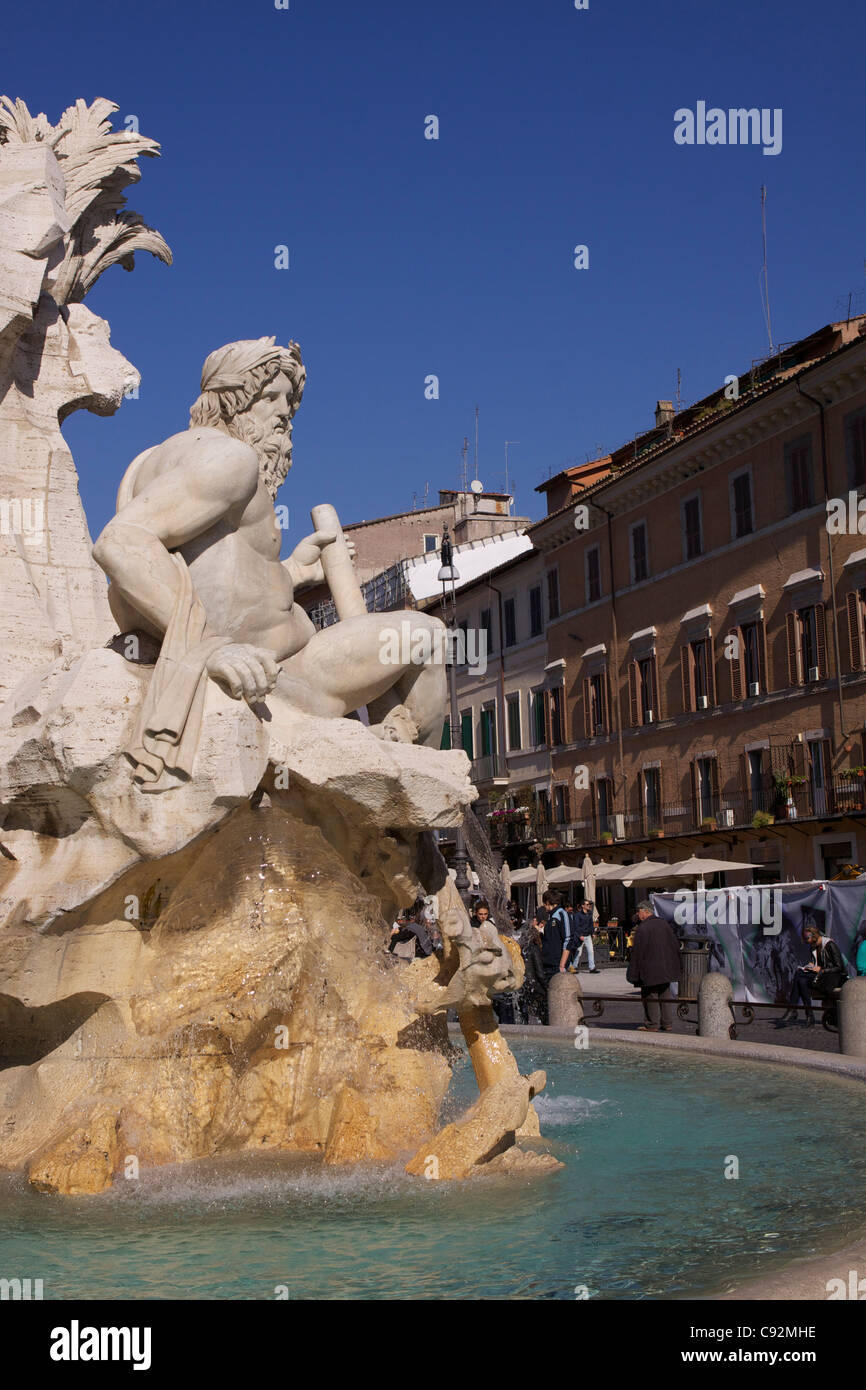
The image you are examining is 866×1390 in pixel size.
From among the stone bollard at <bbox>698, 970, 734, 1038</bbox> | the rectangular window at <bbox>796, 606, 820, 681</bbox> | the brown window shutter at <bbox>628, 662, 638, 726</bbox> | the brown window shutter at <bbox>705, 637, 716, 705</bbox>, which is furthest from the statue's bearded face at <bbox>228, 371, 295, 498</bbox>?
the brown window shutter at <bbox>628, 662, 638, 726</bbox>

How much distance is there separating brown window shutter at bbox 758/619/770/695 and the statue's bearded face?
96.7ft

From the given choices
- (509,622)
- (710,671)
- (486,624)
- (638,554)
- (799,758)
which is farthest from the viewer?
(486,624)

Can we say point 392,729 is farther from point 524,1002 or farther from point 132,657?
point 524,1002

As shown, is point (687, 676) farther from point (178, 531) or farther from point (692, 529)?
point (178, 531)

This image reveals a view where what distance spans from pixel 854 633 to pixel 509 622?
18.8 metres

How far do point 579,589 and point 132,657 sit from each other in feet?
127

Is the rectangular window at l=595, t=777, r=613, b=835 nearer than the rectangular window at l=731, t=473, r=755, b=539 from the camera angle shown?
No

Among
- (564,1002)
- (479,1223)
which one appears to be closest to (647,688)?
(564,1002)

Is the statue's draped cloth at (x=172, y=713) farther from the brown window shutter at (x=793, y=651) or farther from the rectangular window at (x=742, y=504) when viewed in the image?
the rectangular window at (x=742, y=504)

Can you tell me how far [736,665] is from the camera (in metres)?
35.1

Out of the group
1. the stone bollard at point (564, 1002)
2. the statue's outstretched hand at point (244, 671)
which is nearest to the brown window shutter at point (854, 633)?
the stone bollard at point (564, 1002)

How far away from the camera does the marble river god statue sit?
15.8 feet

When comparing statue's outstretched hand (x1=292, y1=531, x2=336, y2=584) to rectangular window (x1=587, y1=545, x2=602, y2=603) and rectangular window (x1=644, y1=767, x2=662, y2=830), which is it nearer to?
rectangular window (x1=644, y1=767, x2=662, y2=830)
